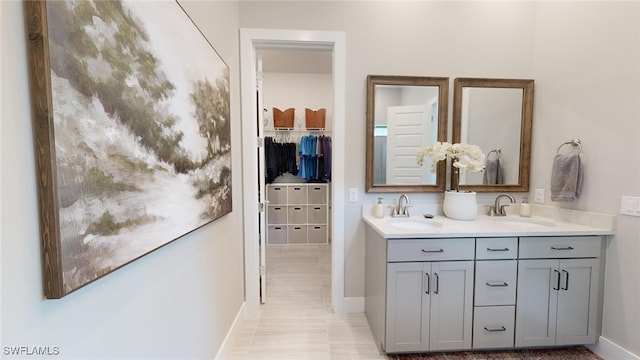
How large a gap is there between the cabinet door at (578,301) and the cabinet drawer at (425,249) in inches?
30.1

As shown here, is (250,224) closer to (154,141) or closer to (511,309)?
(154,141)

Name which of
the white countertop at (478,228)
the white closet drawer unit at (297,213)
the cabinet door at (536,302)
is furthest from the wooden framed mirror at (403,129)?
the white closet drawer unit at (297,213)

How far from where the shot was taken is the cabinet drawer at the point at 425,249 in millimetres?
1663

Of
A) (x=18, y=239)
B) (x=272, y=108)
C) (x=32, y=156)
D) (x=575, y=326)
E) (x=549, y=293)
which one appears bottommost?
(x=575, y=326)

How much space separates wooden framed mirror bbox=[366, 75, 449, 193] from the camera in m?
2.20

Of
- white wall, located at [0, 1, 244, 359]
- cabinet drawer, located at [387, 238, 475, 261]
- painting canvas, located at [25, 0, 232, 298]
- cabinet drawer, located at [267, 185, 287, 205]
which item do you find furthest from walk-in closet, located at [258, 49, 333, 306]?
painting canvas, located at [25, 0, 232, 298]

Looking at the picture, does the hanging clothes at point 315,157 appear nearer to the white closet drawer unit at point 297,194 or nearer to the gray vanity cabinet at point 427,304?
the white closet drawer unit at point 297,194

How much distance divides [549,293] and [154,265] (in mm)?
2420

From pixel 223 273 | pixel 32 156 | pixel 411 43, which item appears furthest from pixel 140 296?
pixel 411 43

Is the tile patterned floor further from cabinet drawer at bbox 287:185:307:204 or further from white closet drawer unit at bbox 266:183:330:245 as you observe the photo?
cabinet drawer at bbox 287:185:307:204

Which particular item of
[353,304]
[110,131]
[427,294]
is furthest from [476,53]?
[110,131]

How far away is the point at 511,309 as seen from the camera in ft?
5.68

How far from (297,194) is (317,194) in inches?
13.2

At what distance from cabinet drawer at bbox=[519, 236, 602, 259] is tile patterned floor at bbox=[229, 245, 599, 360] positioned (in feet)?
2.41
